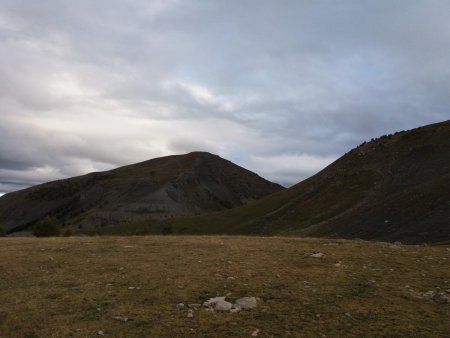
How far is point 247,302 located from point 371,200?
76150 mm

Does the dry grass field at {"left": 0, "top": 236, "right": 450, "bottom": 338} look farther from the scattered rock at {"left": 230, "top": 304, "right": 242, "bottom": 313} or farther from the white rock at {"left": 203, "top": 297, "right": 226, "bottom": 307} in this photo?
the white rock at {"left": 203, "top": 297, "right": 226, "bottom": 307}

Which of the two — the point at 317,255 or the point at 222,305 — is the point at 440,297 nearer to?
the point at 222,305

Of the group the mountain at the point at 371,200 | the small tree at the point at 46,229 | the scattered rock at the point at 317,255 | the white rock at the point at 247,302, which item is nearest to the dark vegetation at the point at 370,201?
the mountain at the point at 371,200

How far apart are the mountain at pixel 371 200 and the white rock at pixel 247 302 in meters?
39.2

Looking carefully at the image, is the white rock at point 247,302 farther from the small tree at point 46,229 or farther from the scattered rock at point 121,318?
the small tree at point 46,229

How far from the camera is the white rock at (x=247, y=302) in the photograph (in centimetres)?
1336

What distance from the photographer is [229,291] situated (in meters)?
14.9

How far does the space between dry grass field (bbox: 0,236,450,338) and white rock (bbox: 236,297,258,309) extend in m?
0.37

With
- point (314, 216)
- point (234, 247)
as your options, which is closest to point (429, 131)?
point (314, 216)

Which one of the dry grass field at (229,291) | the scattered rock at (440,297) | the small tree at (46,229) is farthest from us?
the small tree at (46,229)

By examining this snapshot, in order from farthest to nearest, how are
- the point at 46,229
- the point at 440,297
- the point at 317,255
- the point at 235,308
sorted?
the point at 46,229 → the point at 317,255 → the point at 440,297 → the point at 235,308

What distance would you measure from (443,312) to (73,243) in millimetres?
19998

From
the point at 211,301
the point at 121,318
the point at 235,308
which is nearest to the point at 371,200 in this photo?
the point at 211,301

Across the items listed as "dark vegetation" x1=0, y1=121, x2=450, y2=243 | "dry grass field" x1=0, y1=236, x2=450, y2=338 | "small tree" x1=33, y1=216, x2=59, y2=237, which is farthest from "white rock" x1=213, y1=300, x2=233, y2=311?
"small tree" x1=33, y1=216, x2=59, y2=237
